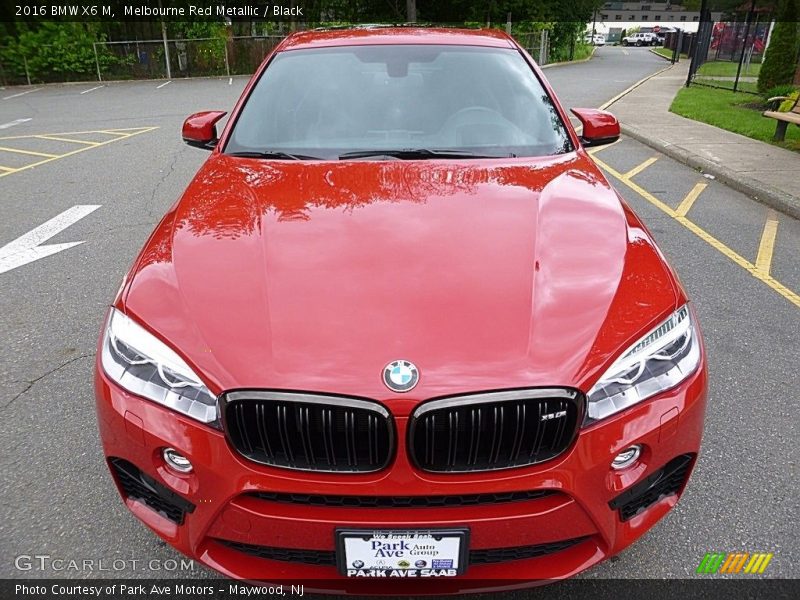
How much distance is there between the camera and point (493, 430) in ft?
5.18

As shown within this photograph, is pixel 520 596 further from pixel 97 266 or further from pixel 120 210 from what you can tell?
pixel 120 210

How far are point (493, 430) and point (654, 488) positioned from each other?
57 cm

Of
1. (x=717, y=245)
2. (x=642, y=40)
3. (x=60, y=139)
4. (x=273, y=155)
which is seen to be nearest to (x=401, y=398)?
(x=273, y=155)

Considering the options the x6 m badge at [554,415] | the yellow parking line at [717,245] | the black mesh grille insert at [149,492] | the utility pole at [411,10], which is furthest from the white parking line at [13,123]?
the utility pole at [411,10]

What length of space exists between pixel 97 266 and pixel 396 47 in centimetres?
295

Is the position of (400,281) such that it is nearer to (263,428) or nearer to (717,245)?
(263,428)

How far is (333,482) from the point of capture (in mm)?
1582

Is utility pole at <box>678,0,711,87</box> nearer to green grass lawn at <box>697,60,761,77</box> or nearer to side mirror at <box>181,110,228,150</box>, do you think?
green grass lawn at <box>697,60,761,77</box>

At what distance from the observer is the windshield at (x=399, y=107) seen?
9.34 ft

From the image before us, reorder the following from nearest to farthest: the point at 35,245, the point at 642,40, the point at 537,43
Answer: the point at 35,245, the point at 537,43, the point at 642,40

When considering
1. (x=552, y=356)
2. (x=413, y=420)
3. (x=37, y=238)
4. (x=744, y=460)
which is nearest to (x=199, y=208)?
(x=413, y=420)

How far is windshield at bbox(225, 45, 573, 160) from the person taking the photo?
9.34 ft

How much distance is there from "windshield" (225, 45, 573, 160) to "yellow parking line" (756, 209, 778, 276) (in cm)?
269

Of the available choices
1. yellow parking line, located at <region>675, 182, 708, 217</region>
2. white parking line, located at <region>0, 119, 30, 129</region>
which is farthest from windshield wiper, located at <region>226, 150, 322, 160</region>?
white parking line, located at <region>0, 119, 30, 129</region>
